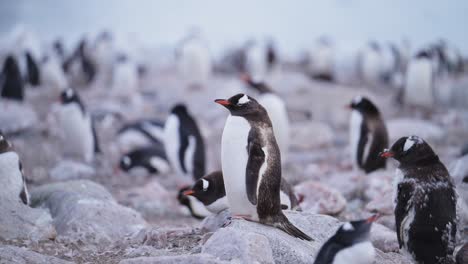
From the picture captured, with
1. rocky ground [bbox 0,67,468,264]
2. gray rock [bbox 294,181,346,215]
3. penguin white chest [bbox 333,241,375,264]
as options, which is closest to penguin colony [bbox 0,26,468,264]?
penguin white chest [bbox 333,241,375,264]

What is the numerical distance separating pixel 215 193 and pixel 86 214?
1.10 metres

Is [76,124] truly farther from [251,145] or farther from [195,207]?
[251,145]

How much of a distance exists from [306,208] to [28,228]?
2.61 m

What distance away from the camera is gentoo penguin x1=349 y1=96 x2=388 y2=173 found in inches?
309

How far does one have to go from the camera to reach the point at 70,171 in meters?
8.77

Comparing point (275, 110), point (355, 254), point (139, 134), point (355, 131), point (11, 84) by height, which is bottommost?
point (139, 134)

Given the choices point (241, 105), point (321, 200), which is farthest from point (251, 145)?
→ point (321, 200)

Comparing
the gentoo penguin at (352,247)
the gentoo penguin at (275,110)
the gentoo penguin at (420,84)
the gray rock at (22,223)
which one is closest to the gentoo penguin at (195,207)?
the gray rock at (22,223)

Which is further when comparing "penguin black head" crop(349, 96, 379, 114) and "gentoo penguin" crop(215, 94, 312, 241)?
"penguin black head" crop(349, 96, 379, 114)

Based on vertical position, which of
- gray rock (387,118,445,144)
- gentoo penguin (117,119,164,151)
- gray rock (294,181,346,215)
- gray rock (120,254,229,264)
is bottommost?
gentoo penguin (117,119,164,151)

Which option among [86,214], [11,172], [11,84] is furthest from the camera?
[11,84]

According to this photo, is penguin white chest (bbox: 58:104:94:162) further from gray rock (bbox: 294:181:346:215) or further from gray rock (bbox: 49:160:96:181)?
gray rock (bbox: 294:181:346:215)

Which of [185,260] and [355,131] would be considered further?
[355,131]

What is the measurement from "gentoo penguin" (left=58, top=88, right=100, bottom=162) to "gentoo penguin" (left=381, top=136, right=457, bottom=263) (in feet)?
21.3
